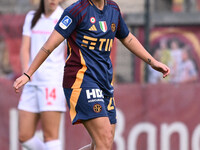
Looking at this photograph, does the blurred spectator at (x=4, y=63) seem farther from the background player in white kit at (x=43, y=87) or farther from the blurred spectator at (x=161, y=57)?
the background player in white kit at (x=43, y=87)

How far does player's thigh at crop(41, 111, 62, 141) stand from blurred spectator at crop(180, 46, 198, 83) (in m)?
3.12

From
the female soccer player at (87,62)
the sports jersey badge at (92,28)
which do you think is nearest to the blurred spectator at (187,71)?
the female soccer player at (87,62)

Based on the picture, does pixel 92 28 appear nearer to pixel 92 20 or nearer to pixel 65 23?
pixel 92 20

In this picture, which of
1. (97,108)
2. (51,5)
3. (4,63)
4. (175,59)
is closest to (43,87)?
(51,5)

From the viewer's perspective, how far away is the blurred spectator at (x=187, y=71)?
8.52 meters

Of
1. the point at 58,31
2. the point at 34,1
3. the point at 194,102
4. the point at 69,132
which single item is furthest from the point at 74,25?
the point at 34,1

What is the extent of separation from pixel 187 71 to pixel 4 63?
2.83m

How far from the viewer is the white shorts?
19.3 feet

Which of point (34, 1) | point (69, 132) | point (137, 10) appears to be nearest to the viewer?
point (69, 132)

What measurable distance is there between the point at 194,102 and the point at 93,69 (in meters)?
3.76

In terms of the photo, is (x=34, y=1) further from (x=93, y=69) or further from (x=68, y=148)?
(x=93, y=69)

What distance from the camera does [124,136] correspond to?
7754 mm

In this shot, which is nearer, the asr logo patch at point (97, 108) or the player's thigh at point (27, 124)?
the asr logo patch at point (97, 108)

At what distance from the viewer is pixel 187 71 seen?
337 inches
